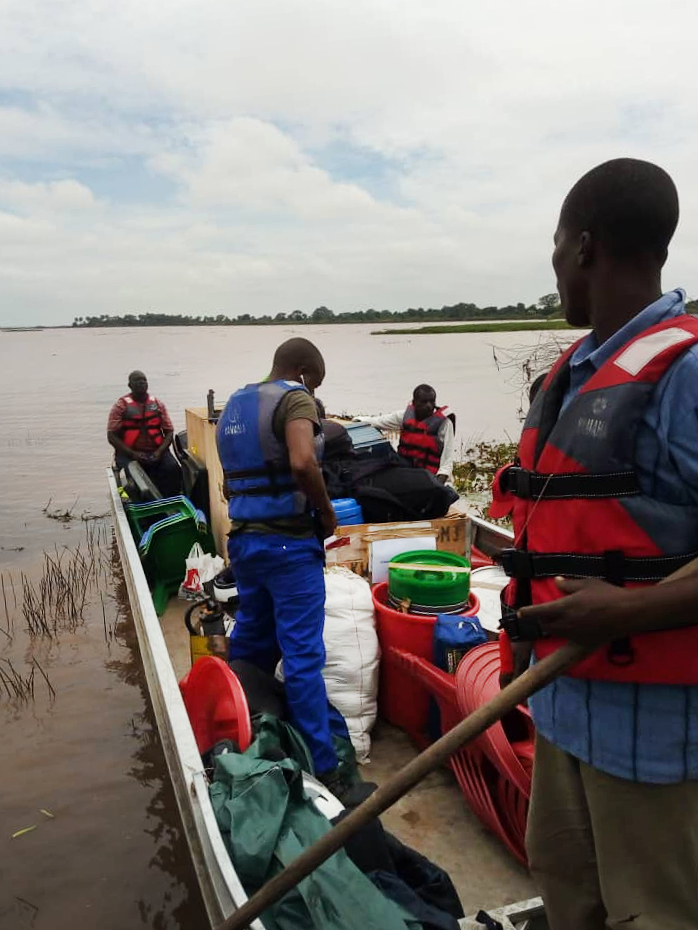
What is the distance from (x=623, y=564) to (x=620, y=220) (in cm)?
66

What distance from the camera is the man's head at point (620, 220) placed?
132 centimetres

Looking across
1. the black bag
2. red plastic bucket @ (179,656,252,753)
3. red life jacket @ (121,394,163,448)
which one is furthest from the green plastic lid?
red life jacket @ (121,394,163,448)

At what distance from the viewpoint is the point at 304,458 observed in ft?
9.55

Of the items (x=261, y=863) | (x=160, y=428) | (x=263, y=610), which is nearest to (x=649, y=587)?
(x=261, y=863)

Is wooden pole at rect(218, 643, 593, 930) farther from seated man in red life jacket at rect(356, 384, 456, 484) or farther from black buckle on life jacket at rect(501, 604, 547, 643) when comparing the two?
seated man in red life jacket at rect(356, 384, 456, 484)

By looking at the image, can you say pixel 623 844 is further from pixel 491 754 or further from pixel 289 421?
Answer: pixel 289 421

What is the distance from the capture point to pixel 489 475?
12.2m

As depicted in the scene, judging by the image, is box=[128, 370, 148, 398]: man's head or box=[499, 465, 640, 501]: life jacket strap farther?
box=[128, 370, 148, 398]: man's head

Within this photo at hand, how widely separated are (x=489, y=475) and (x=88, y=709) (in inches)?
344

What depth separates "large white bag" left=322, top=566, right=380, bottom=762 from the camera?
3.48 meters

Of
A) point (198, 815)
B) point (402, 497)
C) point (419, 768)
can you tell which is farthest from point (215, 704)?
point (402, 497)

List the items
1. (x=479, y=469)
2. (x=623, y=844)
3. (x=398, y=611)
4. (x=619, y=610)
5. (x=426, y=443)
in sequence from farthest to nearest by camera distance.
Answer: (x=479, y=469) < (x=426, y=443) < (x=398, y=611) < (x=623, y=844) < (x=619, y=610)

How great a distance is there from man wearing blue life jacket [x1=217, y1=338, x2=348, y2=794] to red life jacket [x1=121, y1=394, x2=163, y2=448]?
5187mm

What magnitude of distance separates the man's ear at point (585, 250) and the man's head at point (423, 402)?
17.6ft
